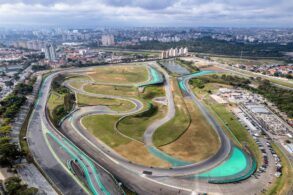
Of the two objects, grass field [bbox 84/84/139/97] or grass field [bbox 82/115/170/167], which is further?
grass field [bbox 84/84/139/97]

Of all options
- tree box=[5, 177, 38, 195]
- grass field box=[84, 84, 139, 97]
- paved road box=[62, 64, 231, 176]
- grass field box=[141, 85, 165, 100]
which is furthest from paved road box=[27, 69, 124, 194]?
grass field box=[141, 85, 165, 100]

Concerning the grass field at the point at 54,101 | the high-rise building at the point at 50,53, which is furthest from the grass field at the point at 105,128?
the high-rise building at the point at 50,53

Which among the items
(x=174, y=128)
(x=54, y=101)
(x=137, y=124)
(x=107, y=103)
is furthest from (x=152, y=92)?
(x=54, y=101)

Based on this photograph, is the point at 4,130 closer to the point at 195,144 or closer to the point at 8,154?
the point at 8,154

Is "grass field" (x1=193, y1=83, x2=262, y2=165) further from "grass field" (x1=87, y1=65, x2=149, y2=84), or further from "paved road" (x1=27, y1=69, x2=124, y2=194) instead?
"grass field" (x1=87, y1=65, x2=149, y2=84)

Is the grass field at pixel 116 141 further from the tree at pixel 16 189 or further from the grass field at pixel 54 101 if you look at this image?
the tree at pixel 16 189

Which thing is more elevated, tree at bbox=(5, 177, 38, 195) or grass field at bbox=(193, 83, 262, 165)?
tree at bbox=(5, 177, 38, 195)
